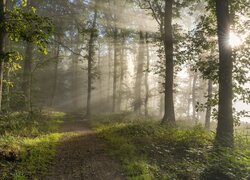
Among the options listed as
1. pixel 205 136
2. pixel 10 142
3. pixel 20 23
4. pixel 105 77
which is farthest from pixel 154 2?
pixel 105 77

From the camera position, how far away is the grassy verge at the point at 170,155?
639 centimetres

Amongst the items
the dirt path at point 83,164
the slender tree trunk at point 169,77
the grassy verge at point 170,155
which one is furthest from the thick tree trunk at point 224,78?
the slender tree trunk at point 169,77

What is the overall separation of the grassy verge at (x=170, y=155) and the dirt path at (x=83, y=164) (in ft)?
1.29

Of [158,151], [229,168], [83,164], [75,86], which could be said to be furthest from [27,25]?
[75,86]

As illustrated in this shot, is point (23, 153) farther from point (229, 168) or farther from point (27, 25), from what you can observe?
point (229, 168)

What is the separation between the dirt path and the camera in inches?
256

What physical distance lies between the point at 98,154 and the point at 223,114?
16.9ft

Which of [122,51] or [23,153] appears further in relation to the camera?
[122,51]

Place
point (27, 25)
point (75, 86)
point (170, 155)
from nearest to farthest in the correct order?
1. point (27, 25)
2. point (170, 155)
3. point (75, 86)

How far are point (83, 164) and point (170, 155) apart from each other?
10.3ft

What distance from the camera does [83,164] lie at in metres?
7.41

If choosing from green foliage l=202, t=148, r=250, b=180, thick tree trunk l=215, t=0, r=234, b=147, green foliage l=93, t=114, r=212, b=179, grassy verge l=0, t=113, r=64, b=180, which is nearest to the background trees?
thick tree trunk l=215, t=0, r=234, b=147

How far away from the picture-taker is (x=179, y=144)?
31.1 feet

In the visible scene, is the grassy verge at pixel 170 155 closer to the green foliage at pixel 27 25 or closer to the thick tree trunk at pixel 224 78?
the thick tree trunk at pixel 224 78
